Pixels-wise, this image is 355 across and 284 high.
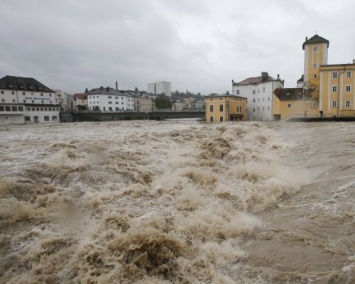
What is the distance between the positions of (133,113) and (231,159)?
1894 inches

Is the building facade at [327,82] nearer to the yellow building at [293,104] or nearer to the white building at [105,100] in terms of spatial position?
the yellow building at [293,104]

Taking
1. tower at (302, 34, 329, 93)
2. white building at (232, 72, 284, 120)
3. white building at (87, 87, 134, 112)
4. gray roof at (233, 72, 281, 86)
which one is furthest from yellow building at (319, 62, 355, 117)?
white building at (87, 87, 134, 112)

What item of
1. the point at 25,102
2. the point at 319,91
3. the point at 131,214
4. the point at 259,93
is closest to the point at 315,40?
the point at 319,91

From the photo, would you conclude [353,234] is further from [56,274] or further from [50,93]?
[50,93]

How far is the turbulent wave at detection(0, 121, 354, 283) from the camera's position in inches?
202

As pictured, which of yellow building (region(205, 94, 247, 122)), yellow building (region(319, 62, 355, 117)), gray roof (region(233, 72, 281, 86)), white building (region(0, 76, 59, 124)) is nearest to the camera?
yellow building (region(319, 62, 355, 117))

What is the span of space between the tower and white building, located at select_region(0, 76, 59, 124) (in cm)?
5065

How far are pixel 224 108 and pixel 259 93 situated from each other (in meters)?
9.20

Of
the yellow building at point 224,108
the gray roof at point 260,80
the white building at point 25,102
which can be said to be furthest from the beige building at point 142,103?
the yellow building at point 224,108

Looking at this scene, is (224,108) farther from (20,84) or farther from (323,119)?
(20,84)

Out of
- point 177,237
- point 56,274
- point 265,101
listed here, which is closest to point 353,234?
point 177,237

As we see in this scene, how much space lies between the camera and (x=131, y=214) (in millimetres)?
6922

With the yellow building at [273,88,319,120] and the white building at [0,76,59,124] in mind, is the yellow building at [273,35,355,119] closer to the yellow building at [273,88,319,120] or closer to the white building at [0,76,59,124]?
the yellow building at [273,88,319,120]

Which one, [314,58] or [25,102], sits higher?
[314,58]
